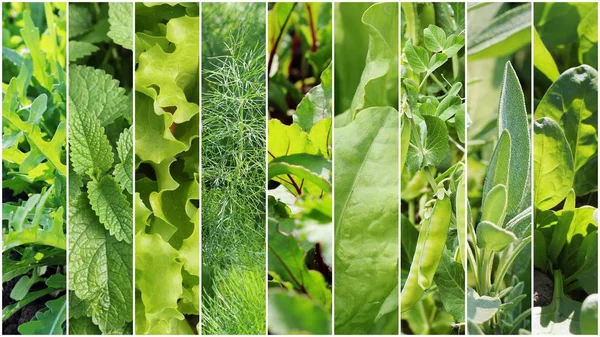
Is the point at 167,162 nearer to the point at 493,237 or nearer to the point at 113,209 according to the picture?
the point at 113,209

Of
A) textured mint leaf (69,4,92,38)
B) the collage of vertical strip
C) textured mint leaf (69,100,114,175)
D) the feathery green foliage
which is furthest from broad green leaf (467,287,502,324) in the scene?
textured mint leaf (69,4,92,38)

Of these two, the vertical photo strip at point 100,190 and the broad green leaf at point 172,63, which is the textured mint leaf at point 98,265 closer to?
the vertical photo strip at point 100,190

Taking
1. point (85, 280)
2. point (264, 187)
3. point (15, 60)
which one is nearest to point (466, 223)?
point (264, 187)

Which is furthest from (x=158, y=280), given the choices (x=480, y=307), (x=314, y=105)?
(x=480, y=307)

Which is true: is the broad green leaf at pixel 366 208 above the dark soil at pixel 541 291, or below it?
above

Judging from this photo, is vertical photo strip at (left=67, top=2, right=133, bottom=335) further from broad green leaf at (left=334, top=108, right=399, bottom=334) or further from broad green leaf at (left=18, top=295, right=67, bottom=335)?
broad green leaf at (left=334, top=108, right=399, bottom=334)

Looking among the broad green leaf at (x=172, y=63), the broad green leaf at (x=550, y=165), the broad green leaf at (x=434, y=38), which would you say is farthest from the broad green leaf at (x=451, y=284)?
the broad green leaf at (x=172, y=63)

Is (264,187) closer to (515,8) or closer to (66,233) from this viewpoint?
(66,233)
